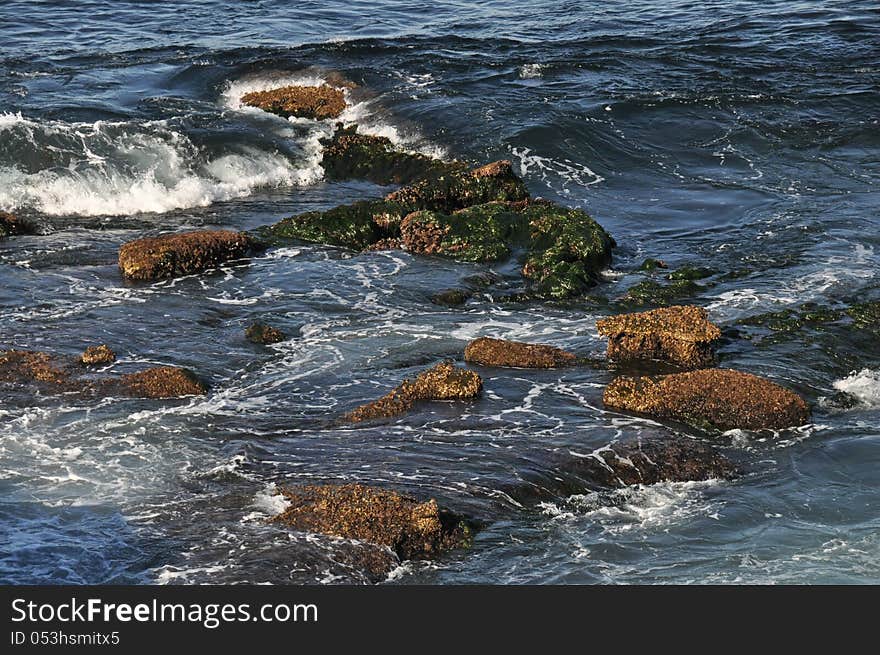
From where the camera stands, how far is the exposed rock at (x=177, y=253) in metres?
16.1

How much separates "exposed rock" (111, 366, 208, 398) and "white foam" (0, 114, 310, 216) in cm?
783

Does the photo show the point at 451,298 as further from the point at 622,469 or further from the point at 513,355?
the point at 622,469

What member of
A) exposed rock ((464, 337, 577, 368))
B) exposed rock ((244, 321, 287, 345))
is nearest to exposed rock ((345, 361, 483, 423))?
exposed rock ((464, 337, 577, 368))

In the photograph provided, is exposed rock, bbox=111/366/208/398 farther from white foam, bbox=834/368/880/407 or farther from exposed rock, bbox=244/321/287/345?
white foam, bbox=834/368/880/407

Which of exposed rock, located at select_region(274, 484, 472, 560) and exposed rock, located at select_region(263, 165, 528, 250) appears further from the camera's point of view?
exposed rock, located at select_region(263, 165, 528, 250)

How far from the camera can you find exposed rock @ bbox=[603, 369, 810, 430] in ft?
38.1

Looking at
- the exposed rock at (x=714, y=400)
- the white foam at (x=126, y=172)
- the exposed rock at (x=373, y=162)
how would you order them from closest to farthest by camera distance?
the exposed rock at (x=714, y=400), the white foam at (x=126, y=172), the exposed rock at (x=373, y=162)

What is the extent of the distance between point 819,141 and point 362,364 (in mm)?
12628

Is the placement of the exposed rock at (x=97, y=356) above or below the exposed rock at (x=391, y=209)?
below

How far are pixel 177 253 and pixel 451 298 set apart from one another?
3892 millimetres

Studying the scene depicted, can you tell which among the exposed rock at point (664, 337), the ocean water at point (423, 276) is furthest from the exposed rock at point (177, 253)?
the exposed rock at point (664, 337)

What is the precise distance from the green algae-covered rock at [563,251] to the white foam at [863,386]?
3911 mm

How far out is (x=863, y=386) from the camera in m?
12.6

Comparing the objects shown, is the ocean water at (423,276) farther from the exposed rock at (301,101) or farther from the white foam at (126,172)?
the exposed rock at (301,101)
